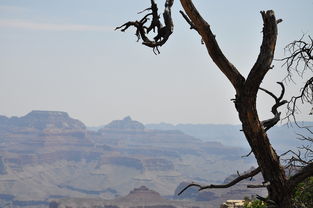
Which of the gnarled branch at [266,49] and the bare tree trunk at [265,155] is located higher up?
the gnarled branch at [266,49]

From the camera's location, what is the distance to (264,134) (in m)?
4.71

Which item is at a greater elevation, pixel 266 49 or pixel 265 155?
pixel 266 49

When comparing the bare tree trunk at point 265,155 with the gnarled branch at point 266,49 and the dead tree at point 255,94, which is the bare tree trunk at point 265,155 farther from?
the gnarled branch at point 266,49

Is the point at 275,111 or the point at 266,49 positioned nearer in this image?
the point at 266,49

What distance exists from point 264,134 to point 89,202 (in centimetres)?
18683

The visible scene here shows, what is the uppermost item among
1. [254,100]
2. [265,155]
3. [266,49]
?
[266,49]

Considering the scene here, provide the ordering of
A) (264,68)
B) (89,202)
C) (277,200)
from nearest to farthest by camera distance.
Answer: (264,68) → (277,200) → (89,202)

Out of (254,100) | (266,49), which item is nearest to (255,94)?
(254,100)

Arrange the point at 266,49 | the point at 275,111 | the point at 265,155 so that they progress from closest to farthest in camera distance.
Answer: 1. the point at 266,49
2. the point at 265,155
3. the point at 275,111

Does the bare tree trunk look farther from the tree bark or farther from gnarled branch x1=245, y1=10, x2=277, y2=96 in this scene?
gnarled branch x1=245, y1=10, x2=277, y2=96

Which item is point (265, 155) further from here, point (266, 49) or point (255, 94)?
point (266, 49)

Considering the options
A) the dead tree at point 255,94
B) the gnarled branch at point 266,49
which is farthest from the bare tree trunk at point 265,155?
the gnarled branch at point 266,49

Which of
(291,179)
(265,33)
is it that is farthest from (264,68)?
→ (291,179)

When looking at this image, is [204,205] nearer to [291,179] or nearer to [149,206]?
[149,206]
